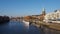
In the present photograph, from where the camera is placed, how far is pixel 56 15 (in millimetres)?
79500

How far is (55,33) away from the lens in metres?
28.0

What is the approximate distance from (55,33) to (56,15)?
172 feet

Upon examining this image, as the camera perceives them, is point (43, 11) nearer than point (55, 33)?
No

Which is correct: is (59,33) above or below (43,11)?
below

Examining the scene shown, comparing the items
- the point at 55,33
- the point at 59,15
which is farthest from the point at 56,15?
the point at 55,33

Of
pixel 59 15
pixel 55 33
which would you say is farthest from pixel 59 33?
pixel 59 15

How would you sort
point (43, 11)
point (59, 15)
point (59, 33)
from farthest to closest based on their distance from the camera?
point (43, 11) → point (59, 15) → point (59, 33)

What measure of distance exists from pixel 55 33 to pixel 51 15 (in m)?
54.0

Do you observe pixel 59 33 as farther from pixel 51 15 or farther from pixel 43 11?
pixel 43 11

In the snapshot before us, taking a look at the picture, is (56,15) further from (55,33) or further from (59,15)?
(55,33)

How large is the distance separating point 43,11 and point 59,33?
274 ft

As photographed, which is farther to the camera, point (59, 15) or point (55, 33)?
point (59, 15)

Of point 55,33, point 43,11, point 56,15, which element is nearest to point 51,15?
point 56,15

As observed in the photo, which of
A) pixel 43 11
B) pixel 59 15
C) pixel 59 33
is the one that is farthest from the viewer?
pixel 43 11
